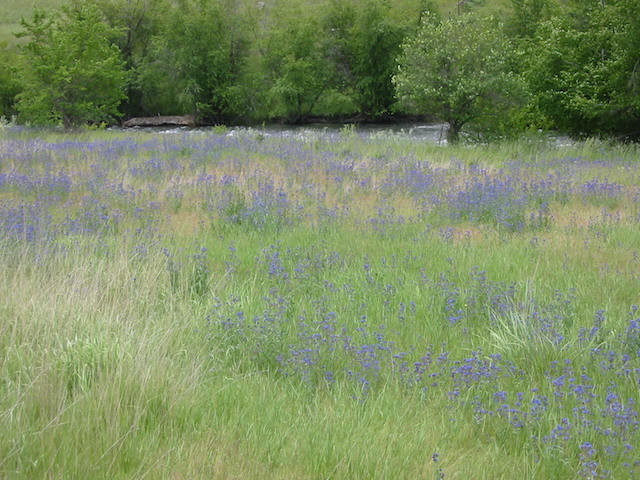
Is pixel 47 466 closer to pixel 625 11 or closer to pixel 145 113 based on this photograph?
pixel 625 11

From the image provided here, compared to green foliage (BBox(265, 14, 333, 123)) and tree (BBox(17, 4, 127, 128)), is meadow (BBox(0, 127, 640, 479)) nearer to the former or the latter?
tree (BBox(17, 4, 127, 128))

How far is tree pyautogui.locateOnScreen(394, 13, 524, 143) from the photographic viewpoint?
17.6 metres

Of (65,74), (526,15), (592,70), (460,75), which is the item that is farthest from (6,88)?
(592,70)

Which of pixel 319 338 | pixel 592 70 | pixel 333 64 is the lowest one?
pixel 319 338

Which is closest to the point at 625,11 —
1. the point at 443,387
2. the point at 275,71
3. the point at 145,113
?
the point at 443,387

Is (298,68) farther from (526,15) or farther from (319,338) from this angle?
(319,338)

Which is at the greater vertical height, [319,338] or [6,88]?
[6,88]

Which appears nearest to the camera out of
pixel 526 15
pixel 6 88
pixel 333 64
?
pixel 526 15

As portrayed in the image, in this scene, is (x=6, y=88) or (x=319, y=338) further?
(x=6, y=88)

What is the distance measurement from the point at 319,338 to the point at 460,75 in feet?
50.3

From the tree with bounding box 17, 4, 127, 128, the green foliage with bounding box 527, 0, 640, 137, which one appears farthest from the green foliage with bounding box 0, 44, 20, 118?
the green foliage with bounding box 527, 0, 640, 137

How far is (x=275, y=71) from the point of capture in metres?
38.4

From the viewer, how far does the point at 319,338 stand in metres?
3.99

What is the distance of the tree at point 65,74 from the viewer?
20828 mm
